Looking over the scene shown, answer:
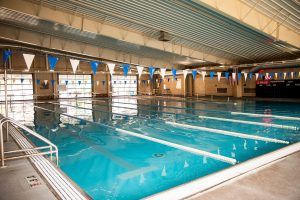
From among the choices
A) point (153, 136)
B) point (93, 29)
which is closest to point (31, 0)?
point (93, 29)

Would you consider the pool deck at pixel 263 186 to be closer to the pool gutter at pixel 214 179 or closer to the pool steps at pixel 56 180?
the pool gutter at pixel 214 179

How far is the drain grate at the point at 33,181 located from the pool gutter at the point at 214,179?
1.51 metres

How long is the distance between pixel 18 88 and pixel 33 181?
23.8 metres

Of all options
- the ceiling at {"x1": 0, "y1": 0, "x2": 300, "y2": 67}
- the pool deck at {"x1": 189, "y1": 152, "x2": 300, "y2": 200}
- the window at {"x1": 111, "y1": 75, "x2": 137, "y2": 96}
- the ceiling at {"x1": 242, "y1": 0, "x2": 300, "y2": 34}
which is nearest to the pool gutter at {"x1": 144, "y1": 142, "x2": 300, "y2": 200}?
the pool deck at {"x1": 189, "y1": 152, "x2": 300, "y2": 200}

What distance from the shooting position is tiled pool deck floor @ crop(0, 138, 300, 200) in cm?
249

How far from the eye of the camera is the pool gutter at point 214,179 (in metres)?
2.61

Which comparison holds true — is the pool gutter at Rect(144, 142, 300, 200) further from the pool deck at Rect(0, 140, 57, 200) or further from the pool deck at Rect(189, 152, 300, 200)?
the pool deck at Rect(0, 140, 57, 200)

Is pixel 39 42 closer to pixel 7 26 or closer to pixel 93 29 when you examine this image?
pixel 7 26

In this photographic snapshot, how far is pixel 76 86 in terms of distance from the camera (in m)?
26.5

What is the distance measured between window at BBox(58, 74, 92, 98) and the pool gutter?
24.3 m

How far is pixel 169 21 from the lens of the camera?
9.53m

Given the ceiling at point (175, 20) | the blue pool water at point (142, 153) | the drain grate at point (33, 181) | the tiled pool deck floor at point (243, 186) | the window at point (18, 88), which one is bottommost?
the blue pool water at point (142, 153)

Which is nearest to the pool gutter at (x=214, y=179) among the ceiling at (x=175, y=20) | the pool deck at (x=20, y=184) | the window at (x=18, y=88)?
the pool deck at (x=20, y=184)

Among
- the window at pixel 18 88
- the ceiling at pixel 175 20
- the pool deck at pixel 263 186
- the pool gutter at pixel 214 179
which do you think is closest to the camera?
the pool deck at pixel 263 186
